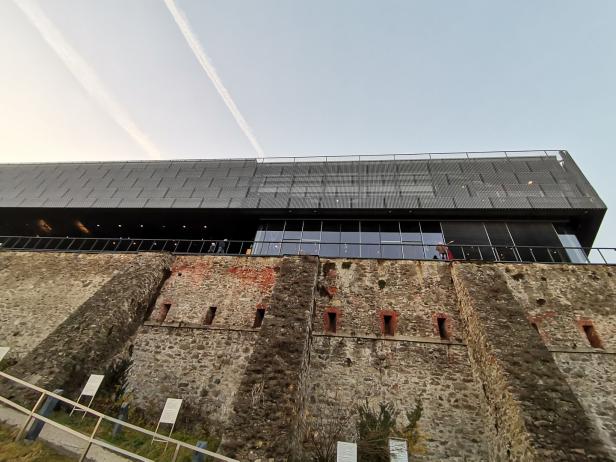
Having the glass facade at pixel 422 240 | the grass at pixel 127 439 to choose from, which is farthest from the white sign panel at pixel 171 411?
the glass facade at pixel 422 240

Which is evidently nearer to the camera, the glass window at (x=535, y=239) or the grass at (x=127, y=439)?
the grass at (x=127, y=439)

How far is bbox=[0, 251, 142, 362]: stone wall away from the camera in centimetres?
1095

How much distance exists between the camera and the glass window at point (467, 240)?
13453 mm

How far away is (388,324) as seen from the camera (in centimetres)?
986

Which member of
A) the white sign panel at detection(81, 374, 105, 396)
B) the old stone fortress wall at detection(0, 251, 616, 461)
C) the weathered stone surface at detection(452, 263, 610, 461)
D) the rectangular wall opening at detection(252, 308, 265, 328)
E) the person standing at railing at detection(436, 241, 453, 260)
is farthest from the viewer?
the person standing at railing at detection(436, 241, 453, 260)

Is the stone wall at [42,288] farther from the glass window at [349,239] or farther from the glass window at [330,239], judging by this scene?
the glass window at [349,239]

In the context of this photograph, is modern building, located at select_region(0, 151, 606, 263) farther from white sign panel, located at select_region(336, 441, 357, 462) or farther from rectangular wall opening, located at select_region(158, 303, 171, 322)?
white sign panel, located at select_region(336, 441, 357, 462)

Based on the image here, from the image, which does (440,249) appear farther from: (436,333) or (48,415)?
(48,415)

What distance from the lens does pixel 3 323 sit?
11.3 meters

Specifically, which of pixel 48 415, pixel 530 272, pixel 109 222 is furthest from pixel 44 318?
pixel 530 272

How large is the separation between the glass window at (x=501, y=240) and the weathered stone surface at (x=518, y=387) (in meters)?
4.80

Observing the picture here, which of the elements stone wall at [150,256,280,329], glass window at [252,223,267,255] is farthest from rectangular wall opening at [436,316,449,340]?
glass window at [252,223,267,255]

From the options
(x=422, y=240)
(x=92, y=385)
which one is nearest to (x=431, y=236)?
(x=422, y=240)

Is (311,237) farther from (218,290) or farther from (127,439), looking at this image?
(127,439)
